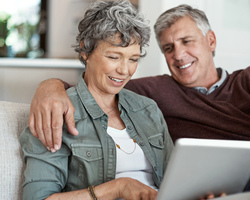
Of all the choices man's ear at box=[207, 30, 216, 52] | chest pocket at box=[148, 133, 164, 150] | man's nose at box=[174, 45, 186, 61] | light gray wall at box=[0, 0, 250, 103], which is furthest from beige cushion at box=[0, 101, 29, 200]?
light gray wall at box=[0, 0, 250, 103]

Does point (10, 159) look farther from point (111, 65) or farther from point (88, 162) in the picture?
point (111, 65)

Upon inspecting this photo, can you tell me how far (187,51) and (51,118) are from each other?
3.19 feet

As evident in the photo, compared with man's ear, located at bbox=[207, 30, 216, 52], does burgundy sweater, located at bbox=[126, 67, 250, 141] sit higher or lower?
lower

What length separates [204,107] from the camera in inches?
73.0

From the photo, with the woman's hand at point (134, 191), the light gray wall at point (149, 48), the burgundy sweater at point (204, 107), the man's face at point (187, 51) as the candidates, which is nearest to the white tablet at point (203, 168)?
the woman's hand at point (134, 191)

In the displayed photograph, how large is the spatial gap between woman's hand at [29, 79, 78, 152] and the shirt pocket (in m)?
0.08

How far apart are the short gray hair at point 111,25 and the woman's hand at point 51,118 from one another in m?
0.26

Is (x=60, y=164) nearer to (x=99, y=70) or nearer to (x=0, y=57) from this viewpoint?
(x=99, y=70)

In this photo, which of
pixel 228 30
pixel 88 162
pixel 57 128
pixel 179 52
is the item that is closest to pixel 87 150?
pixel 88 162

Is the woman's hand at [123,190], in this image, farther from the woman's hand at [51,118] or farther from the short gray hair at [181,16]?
the short gray hair at [181,16]

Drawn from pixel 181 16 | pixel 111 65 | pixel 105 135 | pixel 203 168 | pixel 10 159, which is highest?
pixel 181 16

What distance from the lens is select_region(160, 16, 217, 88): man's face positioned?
1.97 metres

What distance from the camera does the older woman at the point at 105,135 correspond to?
48.8 inches

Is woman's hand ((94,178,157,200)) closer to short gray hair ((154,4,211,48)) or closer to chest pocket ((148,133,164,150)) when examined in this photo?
chest pocket ((148,133,164,150))
